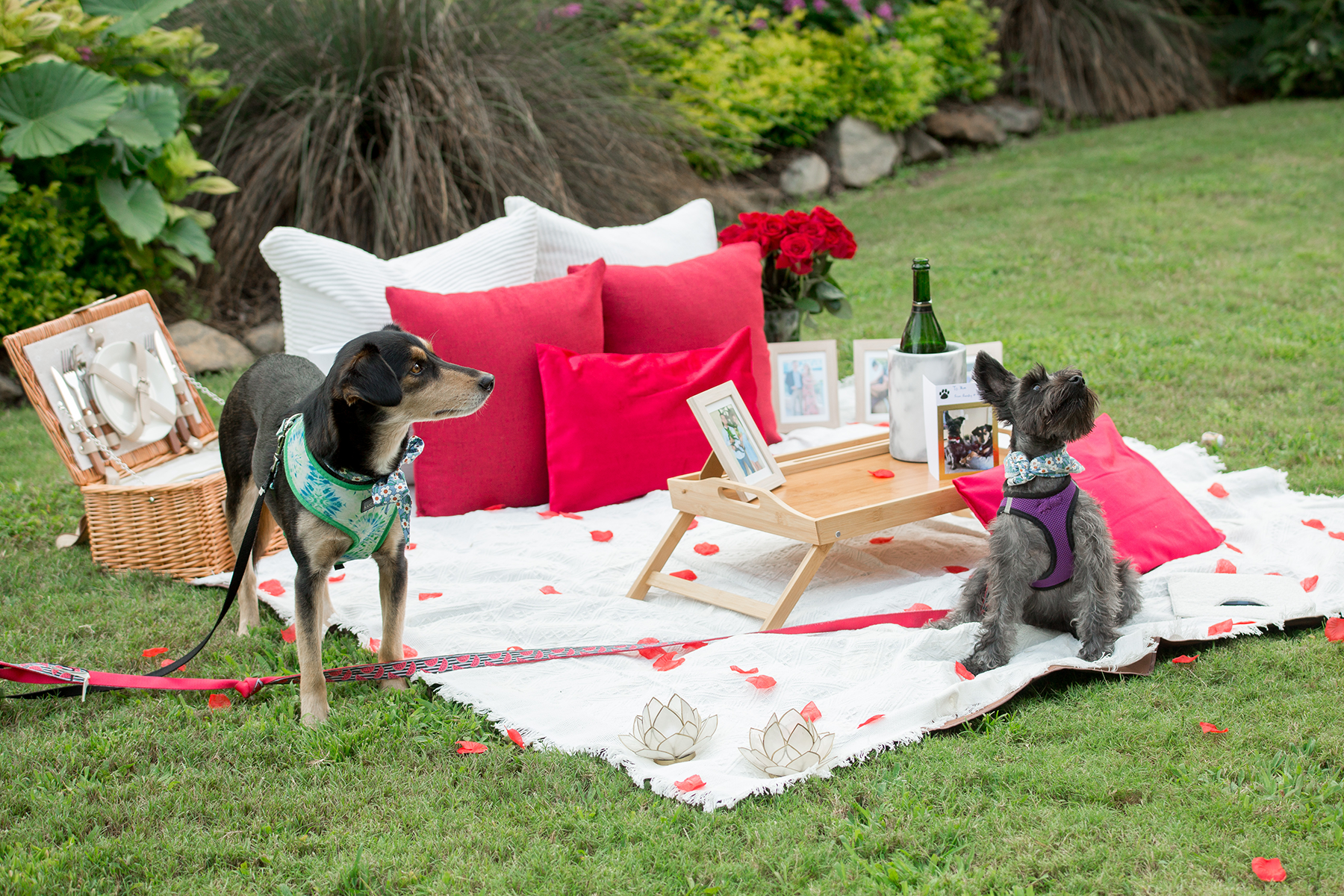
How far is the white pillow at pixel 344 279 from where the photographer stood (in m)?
4.37

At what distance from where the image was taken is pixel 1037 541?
2820 mm

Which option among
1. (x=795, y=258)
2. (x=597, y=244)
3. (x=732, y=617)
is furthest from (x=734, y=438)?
(x=597, y=244)

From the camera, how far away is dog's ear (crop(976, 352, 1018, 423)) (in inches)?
111

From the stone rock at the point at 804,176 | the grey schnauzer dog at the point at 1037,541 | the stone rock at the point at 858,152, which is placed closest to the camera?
the grey schnauzer dog at the point at 1037,541

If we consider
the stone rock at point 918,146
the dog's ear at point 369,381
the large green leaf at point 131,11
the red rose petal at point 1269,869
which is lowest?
the stone rock at point 918,146

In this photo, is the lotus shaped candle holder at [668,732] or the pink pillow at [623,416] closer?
the lotus shaped candle holder at [668,732]

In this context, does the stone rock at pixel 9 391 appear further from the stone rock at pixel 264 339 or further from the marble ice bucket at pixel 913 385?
the marble ice bucket at pixel 913 385

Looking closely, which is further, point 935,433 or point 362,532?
point 935,433

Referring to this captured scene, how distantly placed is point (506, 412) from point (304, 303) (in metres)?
1.01

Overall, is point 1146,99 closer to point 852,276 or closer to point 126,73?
point 852,276

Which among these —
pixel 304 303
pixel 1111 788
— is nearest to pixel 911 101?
pixel 304 303

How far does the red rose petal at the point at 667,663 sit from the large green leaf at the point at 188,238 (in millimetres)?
4830

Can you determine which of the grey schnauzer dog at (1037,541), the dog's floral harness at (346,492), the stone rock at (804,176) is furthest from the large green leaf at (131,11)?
the grey schnauzer dog at (1037,541)

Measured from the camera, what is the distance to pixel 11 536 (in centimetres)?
433
